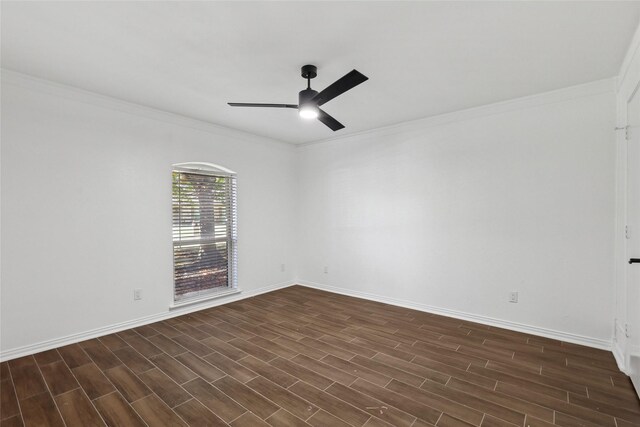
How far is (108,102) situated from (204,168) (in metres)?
1.31

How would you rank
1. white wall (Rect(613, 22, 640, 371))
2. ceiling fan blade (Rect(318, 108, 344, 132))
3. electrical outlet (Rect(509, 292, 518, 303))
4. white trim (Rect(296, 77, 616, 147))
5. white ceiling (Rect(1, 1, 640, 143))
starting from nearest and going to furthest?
1. white ceiling (Rect(1, 1, 640, 143))
2. white wall (Rect(613, 22, 640, 371))
3. ceiling fan blade (Rect(318, 108, 344, 132))
4. white trim (Rect(296, 77, 616, 147))
5. electrical outlet (Rect(509, 292, 518, 303))

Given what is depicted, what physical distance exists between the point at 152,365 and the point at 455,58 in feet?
12.0

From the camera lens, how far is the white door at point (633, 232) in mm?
2170

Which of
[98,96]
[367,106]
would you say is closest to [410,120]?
[367,106]

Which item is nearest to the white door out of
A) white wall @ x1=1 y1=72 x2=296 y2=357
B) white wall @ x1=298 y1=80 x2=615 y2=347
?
white wall @ x1=298 y1=80 x2=615 y2=347

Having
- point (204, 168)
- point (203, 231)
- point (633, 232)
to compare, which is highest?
point (204, 168)

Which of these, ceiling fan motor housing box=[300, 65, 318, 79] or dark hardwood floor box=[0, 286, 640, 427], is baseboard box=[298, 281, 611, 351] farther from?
ceiling fan motor housing box=[300, 65, 318, 79]

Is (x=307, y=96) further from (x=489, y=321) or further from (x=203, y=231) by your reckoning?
(x=489, y=321)

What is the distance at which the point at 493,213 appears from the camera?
137 inches

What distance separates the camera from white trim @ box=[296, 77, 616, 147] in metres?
2.90

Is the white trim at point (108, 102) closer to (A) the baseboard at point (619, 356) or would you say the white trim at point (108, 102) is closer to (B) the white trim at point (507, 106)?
(B) the white trim at point (507, 106)

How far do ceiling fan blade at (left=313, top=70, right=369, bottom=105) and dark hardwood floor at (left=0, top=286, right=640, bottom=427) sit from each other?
2.26 metres

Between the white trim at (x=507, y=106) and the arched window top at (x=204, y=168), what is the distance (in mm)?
2180

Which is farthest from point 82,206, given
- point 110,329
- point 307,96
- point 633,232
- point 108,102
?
point 633,232
